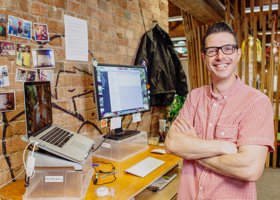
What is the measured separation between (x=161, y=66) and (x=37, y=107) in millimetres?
1622

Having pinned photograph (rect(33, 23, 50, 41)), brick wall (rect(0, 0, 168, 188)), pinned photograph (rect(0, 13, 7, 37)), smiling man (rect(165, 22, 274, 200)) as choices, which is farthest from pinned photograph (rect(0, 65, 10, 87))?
smiling man (rect(165, 22, 274, 200))

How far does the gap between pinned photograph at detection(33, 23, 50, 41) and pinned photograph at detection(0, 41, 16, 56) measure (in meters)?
0.18

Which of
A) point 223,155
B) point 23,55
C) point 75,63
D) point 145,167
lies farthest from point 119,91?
point 223,155

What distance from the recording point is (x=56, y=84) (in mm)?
1822

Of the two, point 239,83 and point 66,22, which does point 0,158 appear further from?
point 239,83

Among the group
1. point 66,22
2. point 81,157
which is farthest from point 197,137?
point 66,22

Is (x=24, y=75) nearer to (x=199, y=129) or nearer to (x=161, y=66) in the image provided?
(x=199, y=129)

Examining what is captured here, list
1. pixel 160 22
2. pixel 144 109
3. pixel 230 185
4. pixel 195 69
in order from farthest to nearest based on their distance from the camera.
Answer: pixel 195 69 → pixel 160 22 → pixel 144 109 → pixel 230 185

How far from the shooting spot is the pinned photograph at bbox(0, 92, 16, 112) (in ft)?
4.86

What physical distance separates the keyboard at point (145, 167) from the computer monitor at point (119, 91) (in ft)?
0.84

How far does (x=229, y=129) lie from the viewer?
4.24 feet

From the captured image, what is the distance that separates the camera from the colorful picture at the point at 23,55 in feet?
5.15

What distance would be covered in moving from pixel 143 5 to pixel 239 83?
5.68 feet

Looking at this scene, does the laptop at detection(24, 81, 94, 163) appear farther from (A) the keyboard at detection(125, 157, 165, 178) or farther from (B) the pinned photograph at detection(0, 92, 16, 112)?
(A) the keyboard at detection(125, 157, 165, 178)
